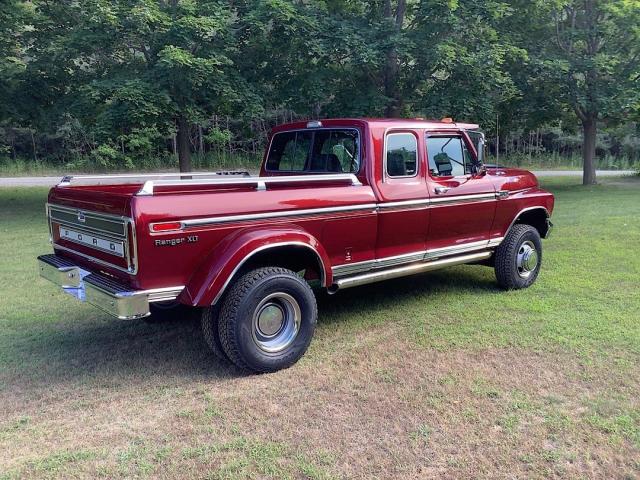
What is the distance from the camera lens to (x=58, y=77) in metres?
14.1

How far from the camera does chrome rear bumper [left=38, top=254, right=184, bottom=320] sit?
11.7 ft

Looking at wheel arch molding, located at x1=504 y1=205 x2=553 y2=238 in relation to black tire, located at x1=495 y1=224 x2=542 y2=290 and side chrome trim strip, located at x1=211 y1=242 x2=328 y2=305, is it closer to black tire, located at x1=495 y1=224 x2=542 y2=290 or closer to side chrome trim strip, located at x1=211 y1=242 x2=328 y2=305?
black tire, located at x1=495 y1=224 x2=542 y2=290

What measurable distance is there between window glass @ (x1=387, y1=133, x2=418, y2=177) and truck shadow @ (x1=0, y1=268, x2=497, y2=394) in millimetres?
1445

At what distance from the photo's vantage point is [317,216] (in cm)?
440

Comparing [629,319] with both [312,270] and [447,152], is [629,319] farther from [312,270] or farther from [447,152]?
[312,270]

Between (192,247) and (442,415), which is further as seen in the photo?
(192,247)

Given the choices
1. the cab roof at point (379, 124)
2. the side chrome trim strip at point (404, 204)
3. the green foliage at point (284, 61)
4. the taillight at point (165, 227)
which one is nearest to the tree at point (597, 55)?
the green foliage at point (284, 61)

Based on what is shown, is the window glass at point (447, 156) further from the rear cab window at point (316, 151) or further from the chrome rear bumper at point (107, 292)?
the chrome rear bumper at point (107, 292)

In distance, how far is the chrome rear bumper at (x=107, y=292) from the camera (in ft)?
11.7

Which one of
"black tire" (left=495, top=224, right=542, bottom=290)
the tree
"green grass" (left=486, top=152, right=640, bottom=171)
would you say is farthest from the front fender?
"green grass" (left=486, top=152, right=640, bottom=171)

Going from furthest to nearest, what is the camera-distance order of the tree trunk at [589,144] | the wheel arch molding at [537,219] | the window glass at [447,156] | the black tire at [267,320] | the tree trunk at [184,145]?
the tree trunk at [589,144] → the tree trunk at [184,145] → the wheel arch molding at [537,219] → the window glass at [447,156] → the black tire at [267,320]

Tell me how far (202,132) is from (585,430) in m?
32.8

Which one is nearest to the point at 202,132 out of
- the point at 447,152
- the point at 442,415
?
the point at 447,152

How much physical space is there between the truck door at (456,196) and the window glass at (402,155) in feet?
0.64
